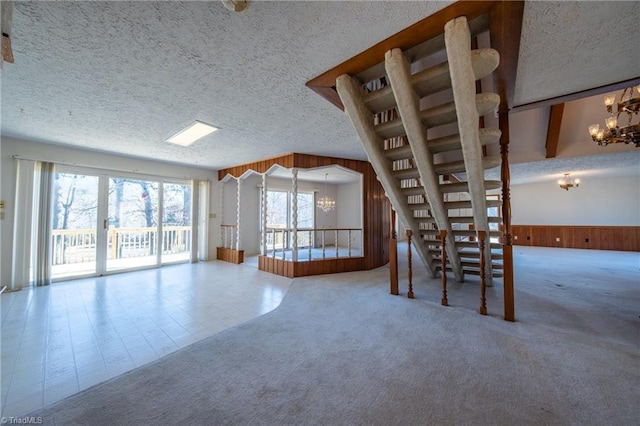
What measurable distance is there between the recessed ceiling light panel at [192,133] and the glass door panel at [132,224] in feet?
7.43

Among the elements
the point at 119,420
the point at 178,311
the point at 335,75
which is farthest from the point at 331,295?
the point at 335,75

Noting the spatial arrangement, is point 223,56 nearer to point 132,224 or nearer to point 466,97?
point 466,97

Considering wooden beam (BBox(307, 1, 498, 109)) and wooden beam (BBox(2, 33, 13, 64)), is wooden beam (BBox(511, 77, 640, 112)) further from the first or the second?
wooden beam (BBox(2, 33, 13, 64))

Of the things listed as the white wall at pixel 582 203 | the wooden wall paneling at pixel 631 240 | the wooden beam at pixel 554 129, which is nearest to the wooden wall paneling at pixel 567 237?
the white wall at pixel 582 203

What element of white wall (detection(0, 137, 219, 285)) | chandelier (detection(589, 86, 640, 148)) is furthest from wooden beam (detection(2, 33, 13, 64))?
chandelier (detection(589, 86, 640, 148))

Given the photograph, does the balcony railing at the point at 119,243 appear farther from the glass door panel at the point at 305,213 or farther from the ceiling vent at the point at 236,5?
the ceiling vent at the point at 236,5

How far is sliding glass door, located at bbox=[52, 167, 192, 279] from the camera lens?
4.71 metres

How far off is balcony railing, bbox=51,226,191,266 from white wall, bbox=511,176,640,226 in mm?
12133

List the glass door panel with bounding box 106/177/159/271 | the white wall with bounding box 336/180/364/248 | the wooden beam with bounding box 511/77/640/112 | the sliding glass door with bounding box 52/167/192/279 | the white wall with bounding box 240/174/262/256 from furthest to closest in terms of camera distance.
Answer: the white wall with bounding box 336/180/364/248
the white wall with bounding box 240/174/262/256
the glass door panel with bounding box 106/177/159/271
the sliding glass door with bounding box 52/167/192/279
the wooden beam with bounding box 511/77/640/112

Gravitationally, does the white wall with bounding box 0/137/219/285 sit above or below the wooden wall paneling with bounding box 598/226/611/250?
above

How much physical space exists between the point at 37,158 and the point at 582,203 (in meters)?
15.0

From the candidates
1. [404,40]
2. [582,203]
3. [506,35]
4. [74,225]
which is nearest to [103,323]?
[74,225]

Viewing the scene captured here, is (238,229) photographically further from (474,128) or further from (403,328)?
(474,128)

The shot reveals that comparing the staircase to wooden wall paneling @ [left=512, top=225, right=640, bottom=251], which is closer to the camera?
the staircase
